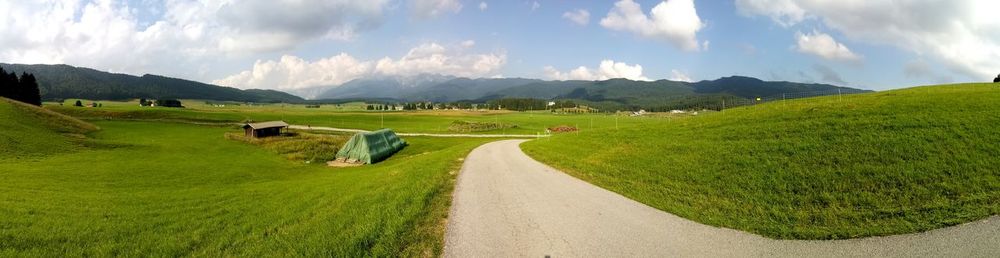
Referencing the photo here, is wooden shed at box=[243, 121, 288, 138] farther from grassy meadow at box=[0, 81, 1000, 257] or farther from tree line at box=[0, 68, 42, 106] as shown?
tree line at box=[0, 68, 42, 106]

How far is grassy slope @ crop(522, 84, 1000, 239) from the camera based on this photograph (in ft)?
43.3

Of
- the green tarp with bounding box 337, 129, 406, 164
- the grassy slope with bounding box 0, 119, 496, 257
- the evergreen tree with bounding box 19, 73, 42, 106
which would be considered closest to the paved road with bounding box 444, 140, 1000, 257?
the grassy slope with bounding box 0, 119, 496, 257

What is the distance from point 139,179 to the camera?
2811 cm

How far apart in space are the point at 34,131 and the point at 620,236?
6918 centimetres

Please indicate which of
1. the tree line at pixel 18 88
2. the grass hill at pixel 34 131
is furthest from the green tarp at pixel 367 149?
the tree line at pixel 18 88

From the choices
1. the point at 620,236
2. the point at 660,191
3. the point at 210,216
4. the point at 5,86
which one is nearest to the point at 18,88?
the point at 5,86

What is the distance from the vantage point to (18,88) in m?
110

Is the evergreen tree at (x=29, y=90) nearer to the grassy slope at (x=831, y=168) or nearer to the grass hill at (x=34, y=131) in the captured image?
the grass hill at (x=34, y=131)

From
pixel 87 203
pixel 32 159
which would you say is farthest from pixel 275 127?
pixel 87 203

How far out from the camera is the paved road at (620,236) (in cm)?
1078

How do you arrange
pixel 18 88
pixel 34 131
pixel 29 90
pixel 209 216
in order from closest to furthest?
1. pixel 209 216
2. pixel 34 131
3. pixel 18 88
4. pixel 29 90

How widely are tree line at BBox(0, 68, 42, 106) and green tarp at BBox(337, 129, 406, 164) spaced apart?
113023 millimetres

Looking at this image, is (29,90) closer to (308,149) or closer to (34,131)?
(34,131)

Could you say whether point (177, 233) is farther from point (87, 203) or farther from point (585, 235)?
point (585, 235)
